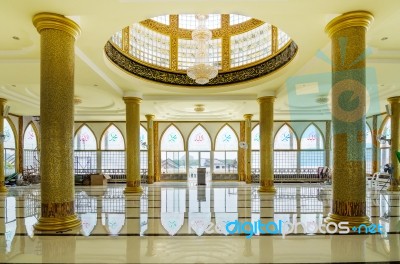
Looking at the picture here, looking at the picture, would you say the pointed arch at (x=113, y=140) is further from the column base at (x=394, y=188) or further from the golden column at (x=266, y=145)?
the column base at (x=394, y=188)

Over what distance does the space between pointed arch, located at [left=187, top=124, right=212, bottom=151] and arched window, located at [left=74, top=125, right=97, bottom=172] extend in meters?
5.60

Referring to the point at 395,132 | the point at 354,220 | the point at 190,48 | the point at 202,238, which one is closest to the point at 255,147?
the point at 395,132

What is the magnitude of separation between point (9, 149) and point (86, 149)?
13.6ft

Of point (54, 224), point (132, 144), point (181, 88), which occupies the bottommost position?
point (54, 224)

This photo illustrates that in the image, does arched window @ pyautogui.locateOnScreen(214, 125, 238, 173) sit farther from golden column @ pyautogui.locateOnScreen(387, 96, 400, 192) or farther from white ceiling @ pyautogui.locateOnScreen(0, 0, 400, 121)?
golden column @ pyautogui.locateOnScreen(387, 96, 400, 192)

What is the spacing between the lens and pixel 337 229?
15.5 feet

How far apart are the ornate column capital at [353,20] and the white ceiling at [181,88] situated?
8 centimetres

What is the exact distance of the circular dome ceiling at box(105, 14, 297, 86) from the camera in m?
8.97

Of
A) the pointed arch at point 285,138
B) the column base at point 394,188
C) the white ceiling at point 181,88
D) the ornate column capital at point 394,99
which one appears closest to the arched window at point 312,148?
the pointed arch at point 285,138

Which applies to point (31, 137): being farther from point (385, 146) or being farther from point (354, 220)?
point (385, 146)

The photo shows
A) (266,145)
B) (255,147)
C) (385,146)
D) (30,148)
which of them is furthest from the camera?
(255,147)

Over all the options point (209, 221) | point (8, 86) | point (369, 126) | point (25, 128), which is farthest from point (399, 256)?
point (25, 128)

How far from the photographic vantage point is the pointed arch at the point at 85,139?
62.4 ft

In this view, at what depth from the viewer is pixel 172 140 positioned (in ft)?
62.2
